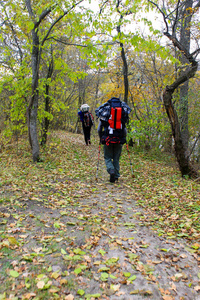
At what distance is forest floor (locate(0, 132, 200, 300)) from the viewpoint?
2.45m

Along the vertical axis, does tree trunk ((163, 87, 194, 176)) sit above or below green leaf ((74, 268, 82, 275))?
above

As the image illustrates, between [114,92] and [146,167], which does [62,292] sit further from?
[114,92]

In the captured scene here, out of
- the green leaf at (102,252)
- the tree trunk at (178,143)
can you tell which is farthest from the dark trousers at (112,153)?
the green leaf at (102,252)

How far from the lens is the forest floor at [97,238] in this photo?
2.45 meters

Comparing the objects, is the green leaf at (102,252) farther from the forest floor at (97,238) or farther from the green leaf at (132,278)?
the green leaf at (132,278)

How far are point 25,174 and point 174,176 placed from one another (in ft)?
15.8

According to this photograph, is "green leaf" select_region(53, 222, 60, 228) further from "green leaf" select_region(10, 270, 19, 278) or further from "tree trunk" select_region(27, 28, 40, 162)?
"tree trunk" select_region(27, 28, 40, 162)

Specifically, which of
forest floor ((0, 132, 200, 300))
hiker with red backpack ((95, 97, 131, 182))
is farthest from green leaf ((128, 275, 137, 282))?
hiker with red backpack ((95, 97, 131, 182))

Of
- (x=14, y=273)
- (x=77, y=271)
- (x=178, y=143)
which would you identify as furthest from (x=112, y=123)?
(x=14, y=273)

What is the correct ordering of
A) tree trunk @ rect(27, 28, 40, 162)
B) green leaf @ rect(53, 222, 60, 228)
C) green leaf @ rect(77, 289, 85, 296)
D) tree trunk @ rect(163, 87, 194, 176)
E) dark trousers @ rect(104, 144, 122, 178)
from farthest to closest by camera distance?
tree trunk @ rect(27, 28, 40, 162)
tree trunk @ rect(163, 87, 194, 176)
dark trousers @ rect(104, 144, 122, 178)
green leaf @ rect(53, 222, 60, 228)
green leaf @ rect(77, 289, 85, 296)

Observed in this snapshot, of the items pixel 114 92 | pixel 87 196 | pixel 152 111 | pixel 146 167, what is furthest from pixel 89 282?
pixel 114 92

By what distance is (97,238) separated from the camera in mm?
3469

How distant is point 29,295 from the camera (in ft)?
7.32

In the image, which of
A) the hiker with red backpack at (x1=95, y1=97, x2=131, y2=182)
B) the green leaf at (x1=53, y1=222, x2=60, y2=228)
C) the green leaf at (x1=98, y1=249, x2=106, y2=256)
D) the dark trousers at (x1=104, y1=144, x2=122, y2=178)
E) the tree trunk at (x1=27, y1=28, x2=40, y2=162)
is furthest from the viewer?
the tree trunk at (x1=27, y1=28, x2=40, y2=162)
